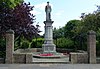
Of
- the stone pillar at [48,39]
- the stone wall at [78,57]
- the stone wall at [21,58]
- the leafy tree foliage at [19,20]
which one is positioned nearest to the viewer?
the stone wall at [21,58]

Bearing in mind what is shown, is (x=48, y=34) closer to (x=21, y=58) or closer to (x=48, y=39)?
(x=48, y=39)

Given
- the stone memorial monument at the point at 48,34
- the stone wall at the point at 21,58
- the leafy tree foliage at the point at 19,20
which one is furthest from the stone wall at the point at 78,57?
the leafy tree foliage at the point at 19,20

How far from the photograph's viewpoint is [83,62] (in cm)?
2091

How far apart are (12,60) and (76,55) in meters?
5.14

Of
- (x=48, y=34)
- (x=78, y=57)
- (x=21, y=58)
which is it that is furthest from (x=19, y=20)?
(x=78, y=57)

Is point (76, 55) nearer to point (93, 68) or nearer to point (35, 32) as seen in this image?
point (93, 68)

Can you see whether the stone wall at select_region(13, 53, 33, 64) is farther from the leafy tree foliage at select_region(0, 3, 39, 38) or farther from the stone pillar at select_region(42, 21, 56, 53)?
the stone pillar at select_region(42, 21, 56, 53)

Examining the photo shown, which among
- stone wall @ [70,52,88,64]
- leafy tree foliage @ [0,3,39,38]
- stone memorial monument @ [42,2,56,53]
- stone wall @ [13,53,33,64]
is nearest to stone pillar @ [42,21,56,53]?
stone memorial monument @ [42,2,56,53]

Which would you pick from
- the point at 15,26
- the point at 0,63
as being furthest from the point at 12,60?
the point at 15,26

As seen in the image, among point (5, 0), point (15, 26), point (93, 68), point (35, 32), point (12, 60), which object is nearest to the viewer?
point (93, 68)

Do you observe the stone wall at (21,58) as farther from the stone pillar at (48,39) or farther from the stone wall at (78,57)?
the stone pillar at (48,39)

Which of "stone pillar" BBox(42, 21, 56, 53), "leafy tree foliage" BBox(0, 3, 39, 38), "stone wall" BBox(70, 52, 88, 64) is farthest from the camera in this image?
"stone pillar" BBox(42, 21, 56, 53)

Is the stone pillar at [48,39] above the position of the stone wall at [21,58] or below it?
above

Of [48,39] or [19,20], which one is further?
[48,39]
